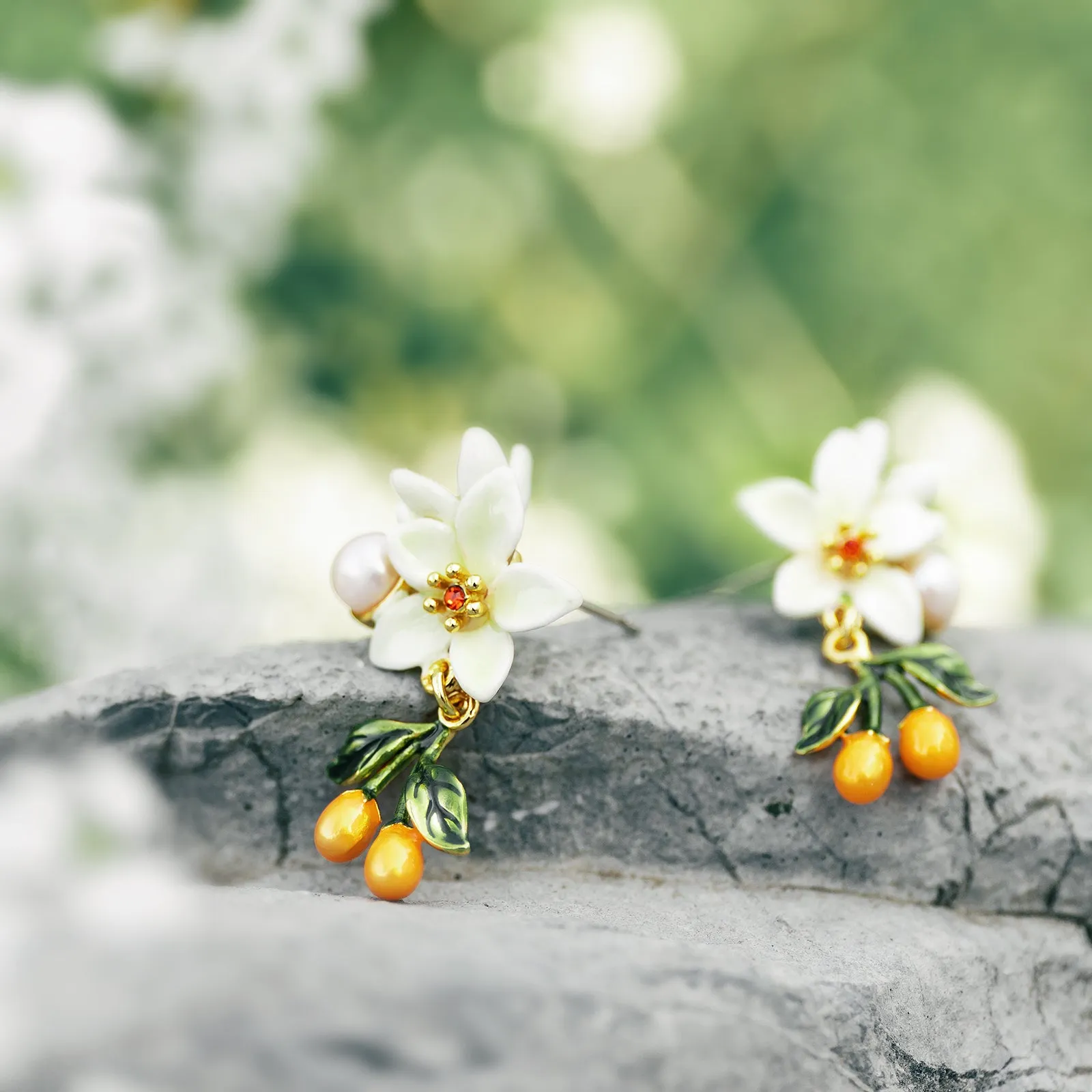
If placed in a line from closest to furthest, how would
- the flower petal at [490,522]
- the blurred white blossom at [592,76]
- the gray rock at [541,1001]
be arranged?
the gray rock at [541,1001], the flower petal at [490,522], the blurred white blossom at [592,76]

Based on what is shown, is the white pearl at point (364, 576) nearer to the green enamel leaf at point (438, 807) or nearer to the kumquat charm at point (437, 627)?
the kumquat charm at point (437, 627)

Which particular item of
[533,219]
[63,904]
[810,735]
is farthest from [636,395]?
[63,904]

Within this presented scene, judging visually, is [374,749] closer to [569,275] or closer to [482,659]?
[482,659]

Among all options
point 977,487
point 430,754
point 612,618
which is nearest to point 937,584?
point 612,618

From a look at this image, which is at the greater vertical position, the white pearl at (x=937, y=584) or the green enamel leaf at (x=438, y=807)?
the white pearl at (x=937, y=584)

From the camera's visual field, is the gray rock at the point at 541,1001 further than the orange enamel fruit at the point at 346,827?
No

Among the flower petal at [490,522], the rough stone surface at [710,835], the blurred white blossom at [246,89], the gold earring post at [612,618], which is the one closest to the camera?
the rough stone surface at [710,835]

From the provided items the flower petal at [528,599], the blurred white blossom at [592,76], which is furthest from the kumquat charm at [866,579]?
the blurred white blossom at [592,76]
